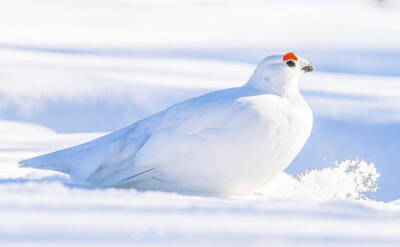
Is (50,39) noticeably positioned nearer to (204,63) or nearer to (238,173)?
(204,63)

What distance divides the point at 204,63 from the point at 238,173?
13.9 feet

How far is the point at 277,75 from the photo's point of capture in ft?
10.2

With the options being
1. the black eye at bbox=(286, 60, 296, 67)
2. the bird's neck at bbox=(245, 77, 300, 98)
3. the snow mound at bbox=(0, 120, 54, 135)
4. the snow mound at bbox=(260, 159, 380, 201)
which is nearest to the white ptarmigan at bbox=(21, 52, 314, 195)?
the bird's neck at bbox=(245, 77, 300, 98)

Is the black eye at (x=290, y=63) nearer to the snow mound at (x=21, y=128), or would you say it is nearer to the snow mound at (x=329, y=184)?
the snow mound at (x=329, y=184)

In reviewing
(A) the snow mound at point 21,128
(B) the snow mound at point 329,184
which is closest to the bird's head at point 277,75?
(B) the snow mound at point 329,184

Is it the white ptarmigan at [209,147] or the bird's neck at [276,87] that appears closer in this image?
the white ptarmigan at [209,147]

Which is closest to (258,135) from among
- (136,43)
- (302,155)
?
(302,155)

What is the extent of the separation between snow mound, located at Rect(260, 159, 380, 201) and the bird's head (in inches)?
14.3

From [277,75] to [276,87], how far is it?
4cm

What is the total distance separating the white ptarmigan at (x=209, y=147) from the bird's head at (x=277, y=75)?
3cm

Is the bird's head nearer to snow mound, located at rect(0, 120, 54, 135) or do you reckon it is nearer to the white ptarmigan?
the white ptarmigan

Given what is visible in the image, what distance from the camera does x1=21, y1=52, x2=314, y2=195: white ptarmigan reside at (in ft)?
9.50

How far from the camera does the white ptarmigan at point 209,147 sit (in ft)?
9.50

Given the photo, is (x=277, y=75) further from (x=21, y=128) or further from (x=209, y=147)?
(x=21, y=128)
